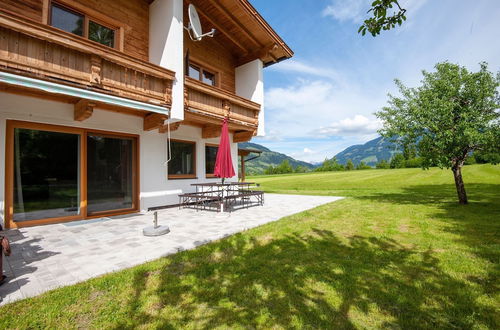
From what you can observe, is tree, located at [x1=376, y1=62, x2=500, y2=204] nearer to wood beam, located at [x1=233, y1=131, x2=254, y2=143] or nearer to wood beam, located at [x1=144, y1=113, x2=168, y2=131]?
wood beam, located at [x1=233, y1=131, x2=254, y2=143]

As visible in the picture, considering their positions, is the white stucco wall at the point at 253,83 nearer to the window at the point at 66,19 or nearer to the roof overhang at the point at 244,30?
the roof overhang at the point at 244,30

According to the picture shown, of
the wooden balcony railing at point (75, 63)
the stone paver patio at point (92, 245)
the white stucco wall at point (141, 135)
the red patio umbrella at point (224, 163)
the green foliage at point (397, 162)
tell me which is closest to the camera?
the stone paver patio at point (92, 245)

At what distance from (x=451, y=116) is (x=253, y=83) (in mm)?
8294

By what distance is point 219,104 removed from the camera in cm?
949

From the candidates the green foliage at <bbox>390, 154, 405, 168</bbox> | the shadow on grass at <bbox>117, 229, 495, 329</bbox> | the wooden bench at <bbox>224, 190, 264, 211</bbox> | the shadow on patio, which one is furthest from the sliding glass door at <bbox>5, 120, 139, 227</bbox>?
the green foliage at <bbox>390, 154, 405, 168</bbox>

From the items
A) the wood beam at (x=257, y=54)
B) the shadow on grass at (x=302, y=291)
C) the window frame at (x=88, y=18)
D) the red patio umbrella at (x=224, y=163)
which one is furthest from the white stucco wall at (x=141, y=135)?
the shadow on grass at (x=302, y=291)

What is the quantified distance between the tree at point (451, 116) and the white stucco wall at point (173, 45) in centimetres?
822

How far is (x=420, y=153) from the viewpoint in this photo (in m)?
9.39

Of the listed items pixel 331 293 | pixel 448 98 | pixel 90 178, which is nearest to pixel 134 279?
pixel 331 293

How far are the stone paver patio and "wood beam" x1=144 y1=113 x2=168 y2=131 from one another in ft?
10.1

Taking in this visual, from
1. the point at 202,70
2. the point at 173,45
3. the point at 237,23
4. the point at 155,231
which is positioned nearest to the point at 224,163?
the point at 155,231

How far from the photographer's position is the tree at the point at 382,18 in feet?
9.10

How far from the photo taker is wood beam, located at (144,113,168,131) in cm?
791

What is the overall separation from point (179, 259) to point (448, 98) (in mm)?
10652
